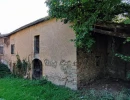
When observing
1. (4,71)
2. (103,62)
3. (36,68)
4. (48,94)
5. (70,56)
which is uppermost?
(70,56)

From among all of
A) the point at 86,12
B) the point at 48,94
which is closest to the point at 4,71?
the point at 48,94

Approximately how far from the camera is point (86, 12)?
757 cm

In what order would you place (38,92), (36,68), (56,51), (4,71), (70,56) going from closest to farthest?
1. (38,92)
2. (70,56)
3. (56,51)
4. (36,68)
5. (4,71)

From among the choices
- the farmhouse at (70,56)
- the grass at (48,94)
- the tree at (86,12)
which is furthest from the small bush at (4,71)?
the tree at (86,12)

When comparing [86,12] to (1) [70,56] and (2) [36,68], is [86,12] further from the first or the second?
(2) [36,68]

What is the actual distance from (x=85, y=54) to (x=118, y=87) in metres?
2.30

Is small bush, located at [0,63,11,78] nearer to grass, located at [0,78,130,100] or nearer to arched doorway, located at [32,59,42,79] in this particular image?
arched doorway, located at [32,59,42,79]

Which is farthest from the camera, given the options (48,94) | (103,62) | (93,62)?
(103,62)

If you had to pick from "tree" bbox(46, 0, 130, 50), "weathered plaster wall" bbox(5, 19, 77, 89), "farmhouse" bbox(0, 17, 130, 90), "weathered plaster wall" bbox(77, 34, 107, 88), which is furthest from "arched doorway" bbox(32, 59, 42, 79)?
"tree" bbox(46, 0, 130, 50)

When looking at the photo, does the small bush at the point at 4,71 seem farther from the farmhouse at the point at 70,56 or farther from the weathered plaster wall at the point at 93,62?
the weathered plaster wall at the point at 93,62

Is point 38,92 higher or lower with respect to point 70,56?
lower

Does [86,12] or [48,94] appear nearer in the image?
[86,12]

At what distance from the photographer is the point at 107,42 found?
11.5m

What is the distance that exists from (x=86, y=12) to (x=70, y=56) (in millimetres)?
3114
